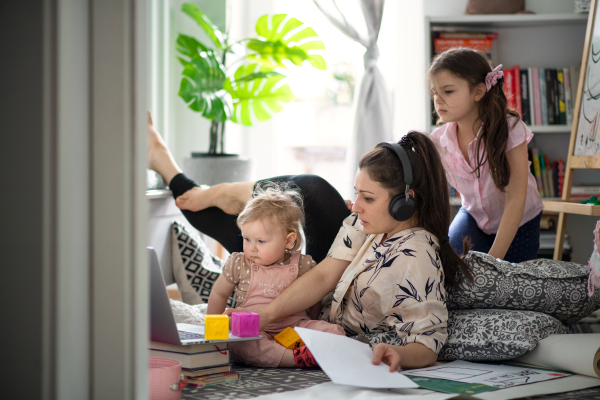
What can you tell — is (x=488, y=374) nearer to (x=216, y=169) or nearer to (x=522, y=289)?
(x=522, y=289)

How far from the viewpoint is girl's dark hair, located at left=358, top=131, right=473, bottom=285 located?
120 centimetres

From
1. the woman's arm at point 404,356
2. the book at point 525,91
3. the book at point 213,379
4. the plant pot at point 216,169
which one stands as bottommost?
the book at point 213,379

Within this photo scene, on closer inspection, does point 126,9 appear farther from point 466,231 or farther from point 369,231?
point 466,231

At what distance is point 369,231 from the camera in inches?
47.2

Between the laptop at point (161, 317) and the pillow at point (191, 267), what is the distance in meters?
0.76

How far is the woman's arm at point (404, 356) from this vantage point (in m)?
0.95

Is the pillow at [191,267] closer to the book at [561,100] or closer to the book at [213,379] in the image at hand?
the book at [213,379]

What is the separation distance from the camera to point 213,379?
998mm

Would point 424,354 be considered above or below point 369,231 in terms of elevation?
below

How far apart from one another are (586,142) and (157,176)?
1693 mm

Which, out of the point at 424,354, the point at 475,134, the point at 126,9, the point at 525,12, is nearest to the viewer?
the point at 126,9

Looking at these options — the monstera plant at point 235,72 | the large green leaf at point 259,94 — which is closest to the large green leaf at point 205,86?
the monstera plant at point 235,72

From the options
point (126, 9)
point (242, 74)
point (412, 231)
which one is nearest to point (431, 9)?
point (242, 74)

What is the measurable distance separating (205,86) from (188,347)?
1.66m
